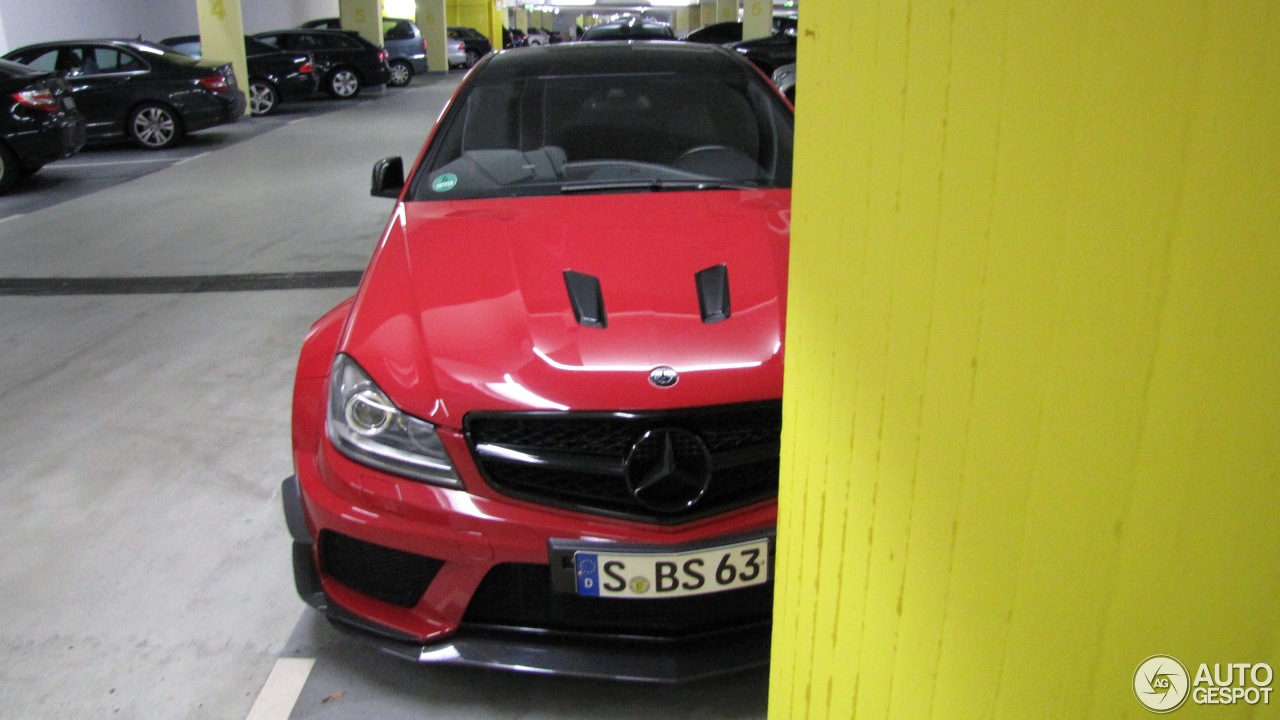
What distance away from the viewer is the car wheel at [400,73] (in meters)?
21.8

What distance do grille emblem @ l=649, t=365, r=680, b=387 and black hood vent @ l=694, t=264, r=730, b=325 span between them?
191 mm

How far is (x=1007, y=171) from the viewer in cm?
93

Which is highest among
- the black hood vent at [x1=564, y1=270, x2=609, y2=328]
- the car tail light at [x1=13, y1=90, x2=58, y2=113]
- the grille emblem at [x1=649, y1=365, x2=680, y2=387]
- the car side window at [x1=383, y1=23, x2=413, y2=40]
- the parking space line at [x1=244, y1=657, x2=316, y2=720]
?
the car side window at [x1=383, y1=23, x2=413, y2=40]

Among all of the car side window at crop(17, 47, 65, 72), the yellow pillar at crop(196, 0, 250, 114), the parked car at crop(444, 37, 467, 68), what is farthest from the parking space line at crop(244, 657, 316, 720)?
the parked car at crop(444, 37, 467, 68)

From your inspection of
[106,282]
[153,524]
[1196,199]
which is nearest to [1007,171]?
[1196,199]

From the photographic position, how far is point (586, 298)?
213 cm

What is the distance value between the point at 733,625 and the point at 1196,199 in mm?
1350

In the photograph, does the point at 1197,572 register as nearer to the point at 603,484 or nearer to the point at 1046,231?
the point at 1046,231

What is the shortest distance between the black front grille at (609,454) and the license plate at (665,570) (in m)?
0.08

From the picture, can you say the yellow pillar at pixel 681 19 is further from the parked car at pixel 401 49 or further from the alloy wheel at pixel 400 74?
the alloy wheel at pixel 400 74

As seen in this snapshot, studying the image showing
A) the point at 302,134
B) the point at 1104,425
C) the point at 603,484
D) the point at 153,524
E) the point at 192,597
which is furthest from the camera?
the point at 302,134

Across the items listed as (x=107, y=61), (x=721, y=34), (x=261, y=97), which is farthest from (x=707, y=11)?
(x=107, y=61)

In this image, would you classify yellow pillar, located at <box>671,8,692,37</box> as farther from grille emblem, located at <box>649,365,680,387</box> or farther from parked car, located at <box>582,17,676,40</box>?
grille emblem, located at <box>649,365,680,387</box>

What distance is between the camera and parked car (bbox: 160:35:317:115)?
15.1 metres
